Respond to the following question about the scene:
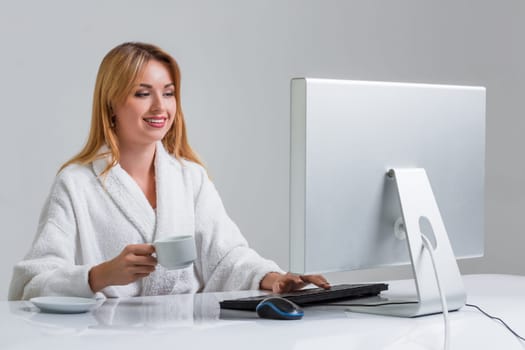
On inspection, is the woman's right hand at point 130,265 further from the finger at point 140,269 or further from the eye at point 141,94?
the eye at point 141,94

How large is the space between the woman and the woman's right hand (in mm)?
252

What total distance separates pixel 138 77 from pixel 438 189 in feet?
2.89

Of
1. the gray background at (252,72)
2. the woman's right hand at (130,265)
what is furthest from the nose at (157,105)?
the gray background at (252,72)

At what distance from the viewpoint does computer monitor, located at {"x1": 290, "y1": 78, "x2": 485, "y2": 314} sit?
4.67ft

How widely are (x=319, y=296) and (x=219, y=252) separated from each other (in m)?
0.58


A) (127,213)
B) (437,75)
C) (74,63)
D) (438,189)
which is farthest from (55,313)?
(437,75)

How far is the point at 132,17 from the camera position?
349cm

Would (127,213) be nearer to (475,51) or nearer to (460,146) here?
(460,146)

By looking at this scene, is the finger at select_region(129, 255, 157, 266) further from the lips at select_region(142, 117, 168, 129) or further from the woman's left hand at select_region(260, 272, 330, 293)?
the lips at select_region(142, 117, 168, 129)

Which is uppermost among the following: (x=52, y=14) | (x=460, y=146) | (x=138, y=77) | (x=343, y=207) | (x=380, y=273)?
(x=52, y=14)

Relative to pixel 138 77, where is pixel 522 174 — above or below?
below

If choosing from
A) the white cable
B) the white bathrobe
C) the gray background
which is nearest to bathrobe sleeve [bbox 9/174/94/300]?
the white bathrobe

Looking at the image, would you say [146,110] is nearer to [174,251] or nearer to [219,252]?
[219,252]

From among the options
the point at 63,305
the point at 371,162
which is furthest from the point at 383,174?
the point at 63,305
